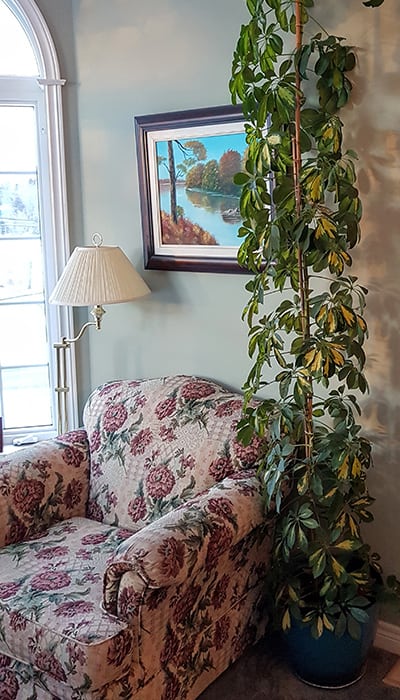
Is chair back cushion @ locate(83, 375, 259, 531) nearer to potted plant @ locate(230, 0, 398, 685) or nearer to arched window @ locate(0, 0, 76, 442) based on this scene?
potted plant @ locate(230, 0, 398, 685)

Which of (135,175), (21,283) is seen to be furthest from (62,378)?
(135,175)

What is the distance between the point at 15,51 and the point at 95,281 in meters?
1.08

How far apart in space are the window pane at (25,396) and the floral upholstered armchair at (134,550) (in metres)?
0.44

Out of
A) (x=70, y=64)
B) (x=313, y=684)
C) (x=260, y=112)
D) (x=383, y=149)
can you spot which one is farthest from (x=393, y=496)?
(x=70, y=64)

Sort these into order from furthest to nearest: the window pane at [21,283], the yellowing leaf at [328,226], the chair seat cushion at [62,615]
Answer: the window pane at [21,283] < the yellowing leaf at [328,226] < the chair seat cushion at [62,615]

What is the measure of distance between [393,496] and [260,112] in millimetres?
1256

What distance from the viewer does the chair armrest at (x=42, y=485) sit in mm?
2439

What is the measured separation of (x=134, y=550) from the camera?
1.92 metres

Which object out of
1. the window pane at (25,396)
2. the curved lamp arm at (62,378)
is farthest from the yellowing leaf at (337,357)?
the window pane at (25,396)

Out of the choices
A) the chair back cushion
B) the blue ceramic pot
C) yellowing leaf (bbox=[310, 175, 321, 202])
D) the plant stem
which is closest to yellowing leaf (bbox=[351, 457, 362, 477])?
the plant stem

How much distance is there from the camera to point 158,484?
8.20 ft

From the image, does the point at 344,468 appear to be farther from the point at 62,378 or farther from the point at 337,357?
→ the point at 62,378

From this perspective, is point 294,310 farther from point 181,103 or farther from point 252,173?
point 181,103

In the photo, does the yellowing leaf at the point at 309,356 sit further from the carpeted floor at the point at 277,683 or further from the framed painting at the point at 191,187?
the carpeted floor at the point at 277,683
